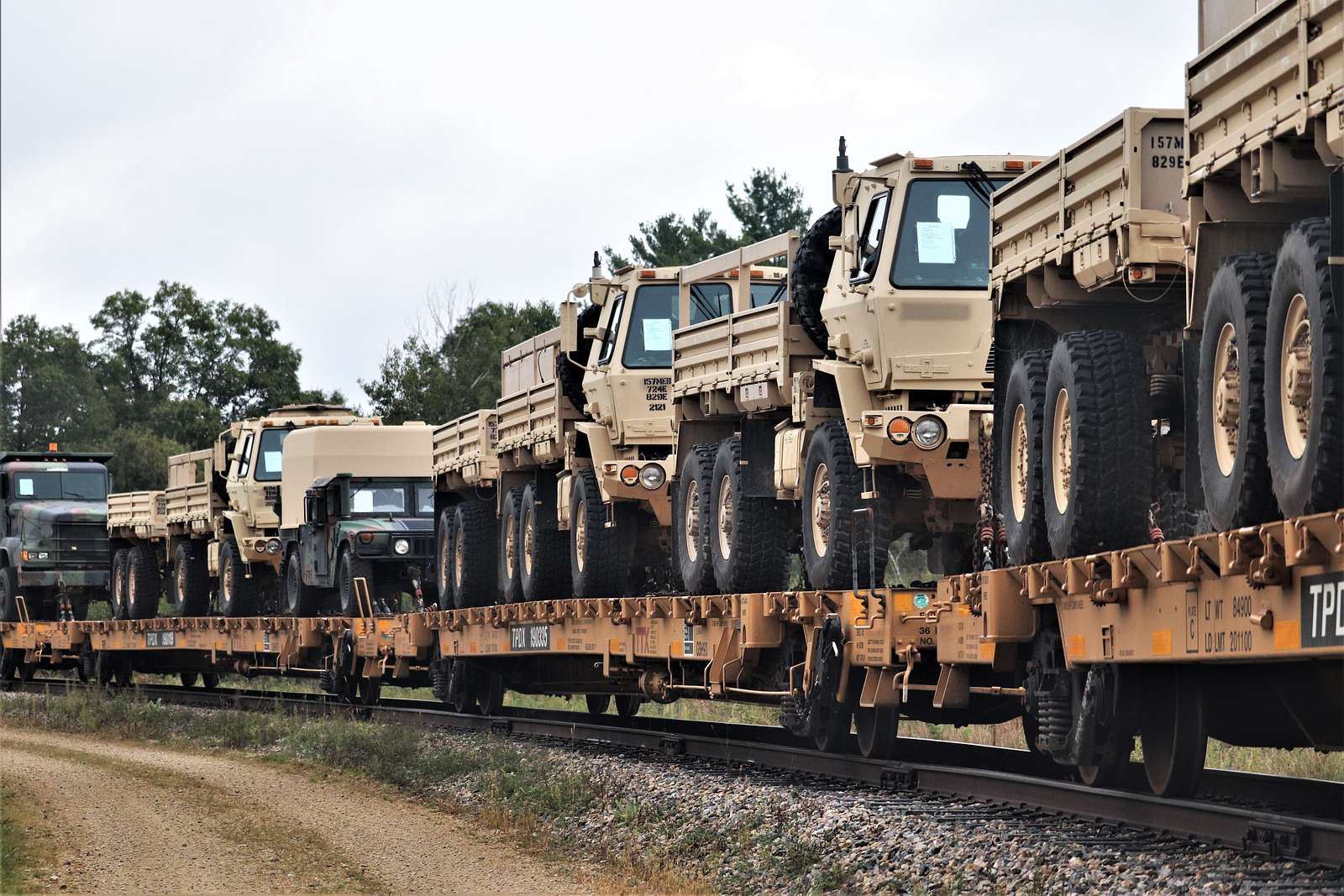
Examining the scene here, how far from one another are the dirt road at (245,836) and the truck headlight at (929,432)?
3.71 metres

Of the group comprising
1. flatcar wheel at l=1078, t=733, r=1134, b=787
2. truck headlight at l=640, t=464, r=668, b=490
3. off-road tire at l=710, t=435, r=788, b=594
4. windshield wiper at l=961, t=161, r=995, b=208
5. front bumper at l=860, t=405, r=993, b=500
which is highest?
windshield wiper at l=961, t=161, r=995, b=208

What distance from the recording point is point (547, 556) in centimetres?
2148

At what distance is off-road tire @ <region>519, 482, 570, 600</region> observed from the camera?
844 inches

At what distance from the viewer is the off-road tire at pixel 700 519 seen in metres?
17.2

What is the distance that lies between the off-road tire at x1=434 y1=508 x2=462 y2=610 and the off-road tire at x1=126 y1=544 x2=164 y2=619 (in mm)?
12952

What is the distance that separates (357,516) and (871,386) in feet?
47.1

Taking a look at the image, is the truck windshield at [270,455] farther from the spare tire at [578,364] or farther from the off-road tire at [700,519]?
the off-road tire at [700,519]

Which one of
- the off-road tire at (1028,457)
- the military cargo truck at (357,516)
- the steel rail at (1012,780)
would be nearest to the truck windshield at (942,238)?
the off-road tire at (1028,457)

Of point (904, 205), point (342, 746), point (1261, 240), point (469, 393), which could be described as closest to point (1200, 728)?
Result: point (1261, 240)

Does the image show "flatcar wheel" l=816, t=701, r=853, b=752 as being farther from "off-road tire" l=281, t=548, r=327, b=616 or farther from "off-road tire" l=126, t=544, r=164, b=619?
"off-road tire" l=126, t=544, r=164, b=619

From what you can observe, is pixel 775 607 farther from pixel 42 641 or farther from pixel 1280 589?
pixel 42 641

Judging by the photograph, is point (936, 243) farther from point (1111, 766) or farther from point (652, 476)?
point (652, 476)

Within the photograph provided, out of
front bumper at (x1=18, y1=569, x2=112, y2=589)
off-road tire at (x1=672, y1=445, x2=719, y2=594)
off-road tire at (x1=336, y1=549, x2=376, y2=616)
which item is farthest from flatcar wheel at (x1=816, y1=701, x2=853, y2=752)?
front bumper at (x1=18, y1=569, x2=112, y2=589)

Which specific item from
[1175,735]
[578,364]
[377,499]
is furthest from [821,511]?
[377,499]
